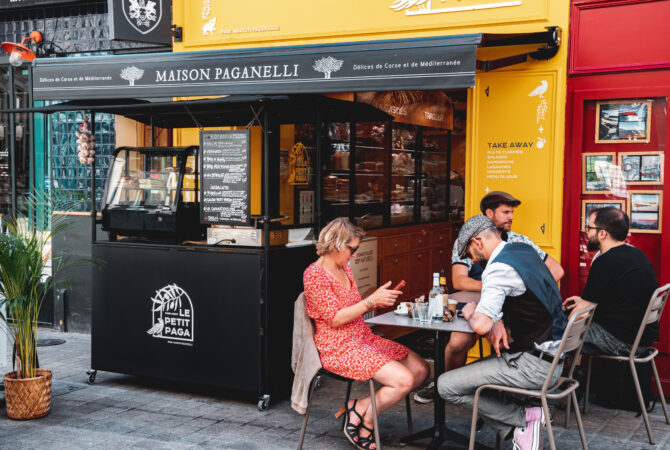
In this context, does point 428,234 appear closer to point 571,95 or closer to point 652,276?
point 571,95

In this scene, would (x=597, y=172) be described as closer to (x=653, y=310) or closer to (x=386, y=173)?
(x=653, y=310)

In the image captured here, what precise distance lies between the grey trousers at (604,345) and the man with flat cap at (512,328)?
1181mm

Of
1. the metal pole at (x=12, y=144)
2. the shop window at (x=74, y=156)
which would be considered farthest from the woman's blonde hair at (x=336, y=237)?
the metal pole at (x=12, y=144)

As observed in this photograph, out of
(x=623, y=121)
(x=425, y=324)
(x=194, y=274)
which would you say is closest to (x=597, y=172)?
(x=623, y=121)

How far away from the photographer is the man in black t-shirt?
5.08m

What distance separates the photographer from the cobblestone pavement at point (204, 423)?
4.93m

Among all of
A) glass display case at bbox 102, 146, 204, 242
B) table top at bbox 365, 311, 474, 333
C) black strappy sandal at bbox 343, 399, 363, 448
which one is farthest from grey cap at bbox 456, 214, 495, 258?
glass display case at bbox 102, 146, 204, 242

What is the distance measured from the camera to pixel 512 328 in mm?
4102

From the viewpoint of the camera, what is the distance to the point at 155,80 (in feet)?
18.9

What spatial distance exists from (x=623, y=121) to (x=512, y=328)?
2989 millimetres

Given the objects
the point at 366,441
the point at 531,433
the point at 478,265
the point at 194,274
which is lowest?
the point at 366,441

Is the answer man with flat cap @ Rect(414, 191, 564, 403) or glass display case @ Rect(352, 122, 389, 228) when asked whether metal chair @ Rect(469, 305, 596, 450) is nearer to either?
man with flat cap @ Rect(414, 191, 564, 403)

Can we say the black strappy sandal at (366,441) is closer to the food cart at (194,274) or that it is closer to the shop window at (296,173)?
the food cart at (194,274)

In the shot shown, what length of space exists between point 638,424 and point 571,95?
2.85m
